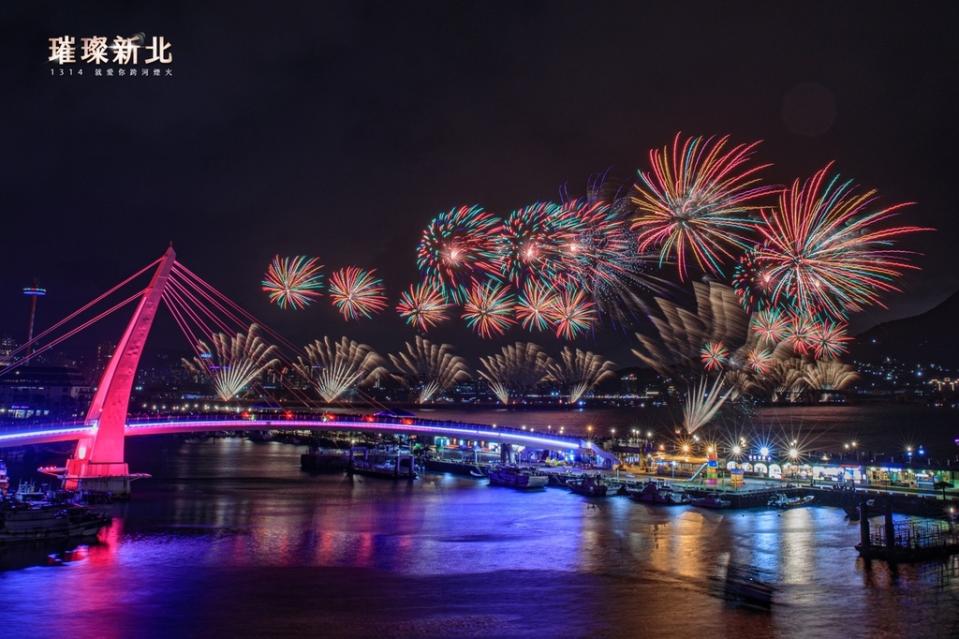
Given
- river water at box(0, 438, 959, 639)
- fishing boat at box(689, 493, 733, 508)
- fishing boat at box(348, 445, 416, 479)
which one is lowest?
river water at box(0, 438, 959, 639)

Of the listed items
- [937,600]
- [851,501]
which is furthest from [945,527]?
[937,600]

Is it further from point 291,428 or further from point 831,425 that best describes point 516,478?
point 831,425

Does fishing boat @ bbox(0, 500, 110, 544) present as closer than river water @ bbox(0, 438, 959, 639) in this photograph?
No

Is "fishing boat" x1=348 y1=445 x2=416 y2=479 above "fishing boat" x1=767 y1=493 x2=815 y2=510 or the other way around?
above

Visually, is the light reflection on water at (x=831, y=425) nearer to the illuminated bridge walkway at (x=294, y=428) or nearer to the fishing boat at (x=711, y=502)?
the illuminated bridge walkway at (x=294, y=428)

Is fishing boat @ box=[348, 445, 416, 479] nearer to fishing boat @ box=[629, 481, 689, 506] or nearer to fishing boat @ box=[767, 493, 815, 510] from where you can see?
fishing boat @ box=[629, 481, 689, 506]

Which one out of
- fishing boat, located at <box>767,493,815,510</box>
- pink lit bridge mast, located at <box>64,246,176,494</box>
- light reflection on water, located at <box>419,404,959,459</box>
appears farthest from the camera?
light reflection on water, located at <box>419,404,959,459</box>

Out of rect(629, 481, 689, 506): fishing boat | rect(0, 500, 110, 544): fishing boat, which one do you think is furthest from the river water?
rect(629, 481, 689, 506): fishing boat
